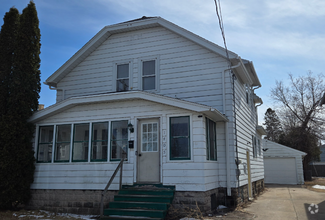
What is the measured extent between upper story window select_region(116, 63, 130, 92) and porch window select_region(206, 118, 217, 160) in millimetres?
3952

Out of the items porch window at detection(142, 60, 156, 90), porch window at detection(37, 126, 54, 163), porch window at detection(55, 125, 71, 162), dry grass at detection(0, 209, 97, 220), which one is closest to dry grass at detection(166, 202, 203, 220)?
dry grass at detection(0, 209, 97, 220)

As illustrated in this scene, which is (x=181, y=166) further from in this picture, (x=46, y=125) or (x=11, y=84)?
(x=11, y=84)

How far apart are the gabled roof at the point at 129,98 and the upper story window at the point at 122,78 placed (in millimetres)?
2248

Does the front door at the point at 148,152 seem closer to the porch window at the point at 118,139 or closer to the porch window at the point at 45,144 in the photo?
the porch window at the point at 118,139

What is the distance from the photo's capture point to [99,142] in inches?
388

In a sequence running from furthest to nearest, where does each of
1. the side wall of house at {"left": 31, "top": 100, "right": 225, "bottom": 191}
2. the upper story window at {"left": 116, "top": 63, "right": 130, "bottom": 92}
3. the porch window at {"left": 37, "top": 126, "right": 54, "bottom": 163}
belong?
the upper story window at {"left": 116, "top": 63, "right": 130, "bottom": 92} < the porch window at {"left": 37, "top": 126, "right": 54, "bottom": 163} < the side wall of house at {"left": 31, "top": 100, "right": 225, "bottom": 191}

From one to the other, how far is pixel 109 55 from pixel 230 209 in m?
7.56

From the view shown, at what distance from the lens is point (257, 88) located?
15.6m

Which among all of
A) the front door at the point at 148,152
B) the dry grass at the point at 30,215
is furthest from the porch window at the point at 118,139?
the dry grass at the point at 30,215

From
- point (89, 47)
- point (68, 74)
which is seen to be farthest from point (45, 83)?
point (89, 47)

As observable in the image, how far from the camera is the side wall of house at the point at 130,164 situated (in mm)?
8500

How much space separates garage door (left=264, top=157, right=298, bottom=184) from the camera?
22219mm

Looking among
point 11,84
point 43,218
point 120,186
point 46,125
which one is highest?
point 11,84

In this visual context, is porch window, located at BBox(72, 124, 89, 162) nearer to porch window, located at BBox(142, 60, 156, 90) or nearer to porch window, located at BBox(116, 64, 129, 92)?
porch window, located at BBox(116, 64, 129, 92)
